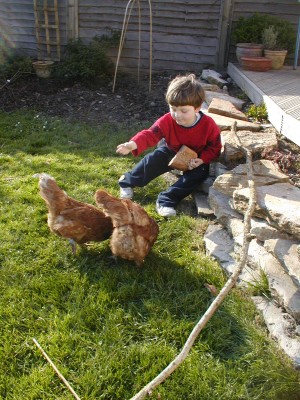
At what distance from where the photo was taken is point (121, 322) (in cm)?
280

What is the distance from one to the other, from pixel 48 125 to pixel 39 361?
15.5 ft

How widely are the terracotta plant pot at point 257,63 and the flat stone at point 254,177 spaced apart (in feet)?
13.2

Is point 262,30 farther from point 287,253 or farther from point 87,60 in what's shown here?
point 287,253

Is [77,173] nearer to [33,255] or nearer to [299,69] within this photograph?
[33,255]

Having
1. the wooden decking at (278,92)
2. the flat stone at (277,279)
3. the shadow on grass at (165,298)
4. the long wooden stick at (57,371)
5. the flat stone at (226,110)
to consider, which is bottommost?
the long wooden stick at (57,371)

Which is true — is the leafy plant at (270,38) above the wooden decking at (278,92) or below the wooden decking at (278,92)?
above

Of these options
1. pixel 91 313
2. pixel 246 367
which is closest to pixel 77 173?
pixel 91 313

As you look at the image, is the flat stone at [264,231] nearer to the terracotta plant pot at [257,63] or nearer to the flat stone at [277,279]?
the flat stone at [277,279]

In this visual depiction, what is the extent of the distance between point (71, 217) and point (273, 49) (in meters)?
6.03

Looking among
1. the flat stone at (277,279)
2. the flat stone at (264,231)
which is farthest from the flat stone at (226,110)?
the flat stone at (277,279)

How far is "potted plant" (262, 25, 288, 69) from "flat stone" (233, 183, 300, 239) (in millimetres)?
4721

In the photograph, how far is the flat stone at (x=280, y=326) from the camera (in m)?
2.47

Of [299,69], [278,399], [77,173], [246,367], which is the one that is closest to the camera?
[278,399]

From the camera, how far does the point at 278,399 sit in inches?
90.5
